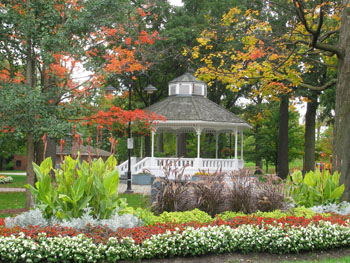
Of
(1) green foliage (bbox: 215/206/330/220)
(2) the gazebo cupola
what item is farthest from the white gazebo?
(1) green foliage (bbox: 215/206/330/220)

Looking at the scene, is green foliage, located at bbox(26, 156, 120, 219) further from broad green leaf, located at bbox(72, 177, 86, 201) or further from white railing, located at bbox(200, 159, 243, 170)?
white railing, located at bbox(200, 159, 243, 170)

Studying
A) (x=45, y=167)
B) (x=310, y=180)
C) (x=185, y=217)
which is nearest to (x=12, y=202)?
(x=45, y=167)

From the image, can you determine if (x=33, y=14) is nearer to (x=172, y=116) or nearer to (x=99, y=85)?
(x=99, y=85)

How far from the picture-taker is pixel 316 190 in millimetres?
8695

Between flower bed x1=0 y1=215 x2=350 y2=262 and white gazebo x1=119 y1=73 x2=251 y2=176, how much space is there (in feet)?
47.6

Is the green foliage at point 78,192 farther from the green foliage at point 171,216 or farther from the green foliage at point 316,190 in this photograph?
the green foliage at point 316,190

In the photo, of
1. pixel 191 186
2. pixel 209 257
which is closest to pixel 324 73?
pixel 191 186

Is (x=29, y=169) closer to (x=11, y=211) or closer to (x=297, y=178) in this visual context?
(x=11, y=211)

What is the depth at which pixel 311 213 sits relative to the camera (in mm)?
7727

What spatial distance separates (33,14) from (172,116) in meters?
12.6

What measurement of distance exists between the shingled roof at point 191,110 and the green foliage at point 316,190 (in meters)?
13.0

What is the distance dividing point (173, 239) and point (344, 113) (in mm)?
6150

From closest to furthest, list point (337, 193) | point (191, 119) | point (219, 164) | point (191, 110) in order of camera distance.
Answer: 1. point (337, 193)
2. point (191, 119)
3. point (191, 110)
4. point (219, 164)

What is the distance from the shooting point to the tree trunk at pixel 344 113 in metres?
9.62
